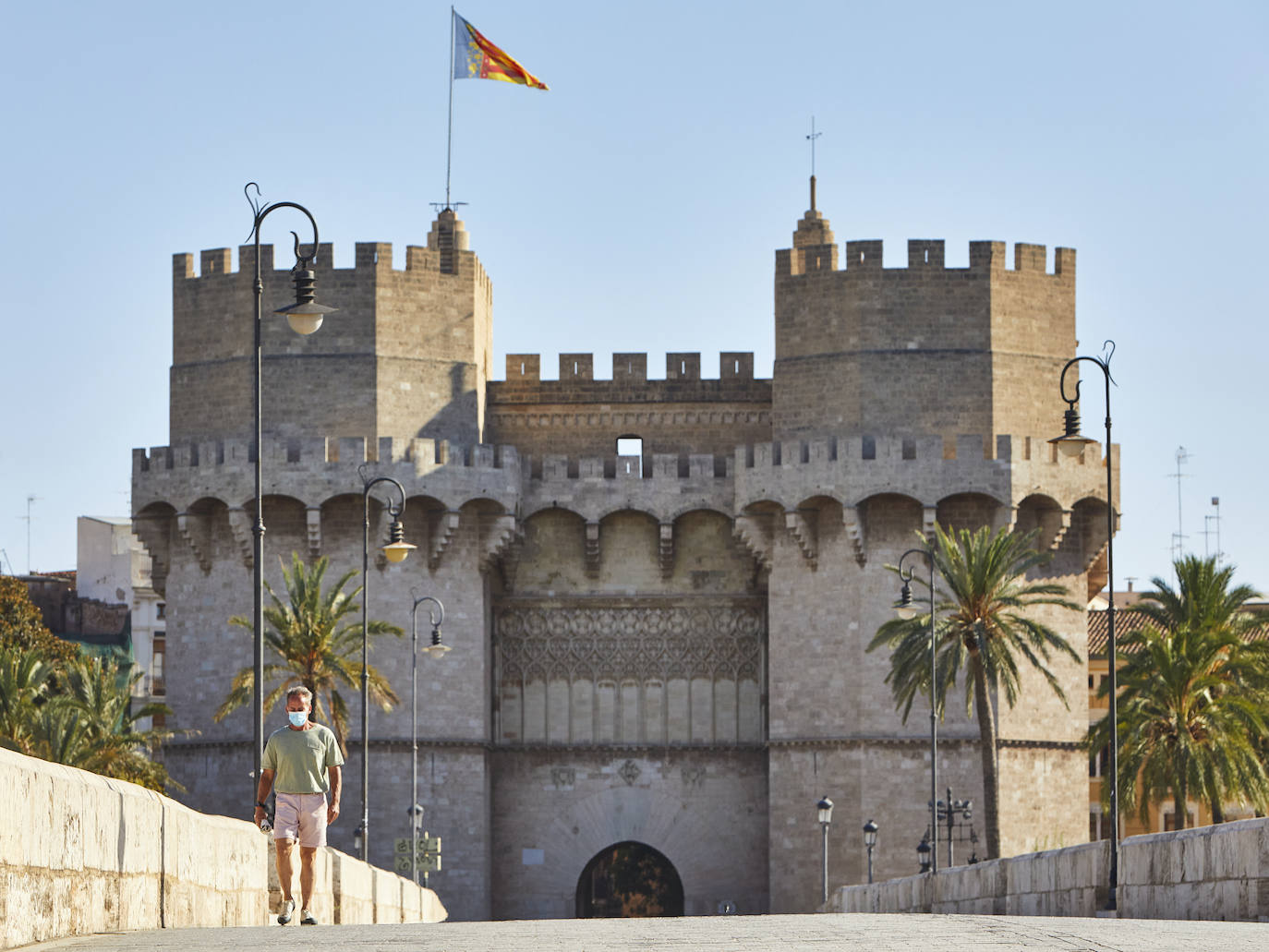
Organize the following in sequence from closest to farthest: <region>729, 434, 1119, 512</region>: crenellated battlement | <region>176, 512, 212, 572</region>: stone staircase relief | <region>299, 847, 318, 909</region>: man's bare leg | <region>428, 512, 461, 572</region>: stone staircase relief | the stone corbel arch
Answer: <region>299, 847, 318, 909</region>: man's bare leg → <region>729, 434, 1119, 512</region>: crenellated battlement → <region>428, 512, 461, 572</region>: stone staircase relief → <region>176, 512, 212, 572</region>: stone staircase relief → the stone corbel arch

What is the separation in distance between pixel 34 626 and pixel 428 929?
36841mm

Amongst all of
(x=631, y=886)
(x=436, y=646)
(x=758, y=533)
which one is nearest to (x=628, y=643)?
(x=758, y=533)

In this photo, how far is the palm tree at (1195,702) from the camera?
35750 mm

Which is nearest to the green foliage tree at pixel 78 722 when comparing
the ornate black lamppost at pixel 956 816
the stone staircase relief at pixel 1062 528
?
the ornate black lamppost at pixel 956 816

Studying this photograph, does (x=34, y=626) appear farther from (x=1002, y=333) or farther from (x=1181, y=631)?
(x=1181, y=631)

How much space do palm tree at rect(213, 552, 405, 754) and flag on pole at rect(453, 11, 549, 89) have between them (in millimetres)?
11110

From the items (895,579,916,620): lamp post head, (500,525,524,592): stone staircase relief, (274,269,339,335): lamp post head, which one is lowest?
(895,579,916,620): lamp post head

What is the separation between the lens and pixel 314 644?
124 ft

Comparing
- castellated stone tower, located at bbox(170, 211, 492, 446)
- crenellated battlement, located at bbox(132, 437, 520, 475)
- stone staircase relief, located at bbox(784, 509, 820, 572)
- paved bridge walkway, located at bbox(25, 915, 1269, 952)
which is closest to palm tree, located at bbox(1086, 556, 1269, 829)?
stone staircase relief, located at bbox(784, 509, 820, 572)

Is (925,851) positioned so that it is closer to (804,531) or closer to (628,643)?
(804,531)

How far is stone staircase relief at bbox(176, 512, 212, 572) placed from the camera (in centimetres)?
4191

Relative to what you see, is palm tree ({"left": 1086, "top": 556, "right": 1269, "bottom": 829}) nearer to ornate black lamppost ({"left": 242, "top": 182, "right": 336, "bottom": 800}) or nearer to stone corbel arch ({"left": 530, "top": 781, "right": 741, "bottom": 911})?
stone corbel arch ({"left": 530, "top": 781, "right": 741, "bottom": 911})

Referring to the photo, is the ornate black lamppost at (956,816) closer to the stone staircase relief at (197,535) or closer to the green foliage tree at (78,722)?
the green foliage tree at (78,722)

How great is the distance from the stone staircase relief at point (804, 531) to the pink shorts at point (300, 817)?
2671 cm
